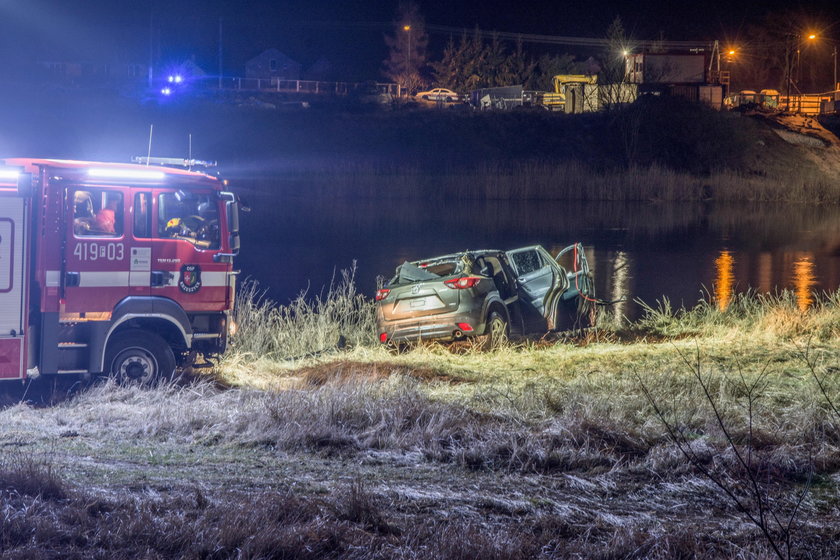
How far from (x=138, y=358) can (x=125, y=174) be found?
200 centimetres

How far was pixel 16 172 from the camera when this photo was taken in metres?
10.3

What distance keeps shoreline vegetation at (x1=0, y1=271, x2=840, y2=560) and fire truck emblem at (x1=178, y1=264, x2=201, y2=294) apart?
109 centimetres

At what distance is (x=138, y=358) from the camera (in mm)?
11094

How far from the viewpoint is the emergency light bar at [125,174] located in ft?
34.9

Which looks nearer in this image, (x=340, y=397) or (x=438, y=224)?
(x=340, y=397)

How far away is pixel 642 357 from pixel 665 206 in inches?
1611

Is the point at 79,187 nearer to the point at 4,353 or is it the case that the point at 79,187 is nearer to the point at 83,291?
the point at 83,291

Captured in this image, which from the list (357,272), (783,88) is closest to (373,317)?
(357,272)

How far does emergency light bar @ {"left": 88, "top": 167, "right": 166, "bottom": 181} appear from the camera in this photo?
1064 centimetres

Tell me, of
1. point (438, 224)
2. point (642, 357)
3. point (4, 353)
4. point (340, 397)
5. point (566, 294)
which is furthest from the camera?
point (438, 224)

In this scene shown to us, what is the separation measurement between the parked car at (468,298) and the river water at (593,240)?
19.9ft

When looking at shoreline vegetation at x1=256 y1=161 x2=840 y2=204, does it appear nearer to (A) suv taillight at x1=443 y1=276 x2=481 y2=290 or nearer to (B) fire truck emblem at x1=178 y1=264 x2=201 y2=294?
(A) suv taillight at x1=443 y1=276 x2=481 y2=290

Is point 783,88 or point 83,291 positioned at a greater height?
point 783,88

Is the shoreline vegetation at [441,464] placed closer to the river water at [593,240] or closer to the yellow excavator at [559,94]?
the river water at [593,240]
